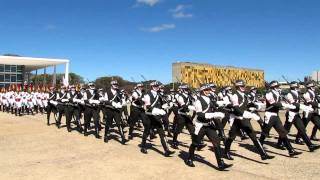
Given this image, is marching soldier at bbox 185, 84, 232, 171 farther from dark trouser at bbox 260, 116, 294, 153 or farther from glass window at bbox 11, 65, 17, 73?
glass window at bbox 11, 65, 17, 73

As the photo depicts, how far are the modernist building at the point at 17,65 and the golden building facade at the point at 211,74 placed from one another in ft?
48.5

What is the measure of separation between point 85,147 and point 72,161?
7.16 feet

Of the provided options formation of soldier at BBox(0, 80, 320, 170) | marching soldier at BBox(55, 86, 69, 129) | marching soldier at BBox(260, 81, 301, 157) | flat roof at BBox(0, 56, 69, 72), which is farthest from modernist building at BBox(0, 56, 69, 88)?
marching soldier at BBox(260, 81, 301, 157)

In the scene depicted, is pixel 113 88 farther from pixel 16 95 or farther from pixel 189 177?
pixel 16 95

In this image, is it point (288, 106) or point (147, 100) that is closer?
point (147, 100)

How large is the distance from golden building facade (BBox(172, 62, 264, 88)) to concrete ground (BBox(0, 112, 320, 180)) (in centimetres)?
3802

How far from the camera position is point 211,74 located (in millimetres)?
60000

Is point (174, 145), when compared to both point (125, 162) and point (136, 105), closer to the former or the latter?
point (136, 105)

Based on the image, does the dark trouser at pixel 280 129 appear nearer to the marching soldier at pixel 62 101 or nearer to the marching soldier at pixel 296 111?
the marching soldier at pixel 296 111

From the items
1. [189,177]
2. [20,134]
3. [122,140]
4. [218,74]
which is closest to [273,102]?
[189,177]

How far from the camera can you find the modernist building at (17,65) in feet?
137

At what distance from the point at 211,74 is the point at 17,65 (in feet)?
87.4

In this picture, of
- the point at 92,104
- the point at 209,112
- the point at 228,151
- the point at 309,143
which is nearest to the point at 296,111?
the point at 309,143

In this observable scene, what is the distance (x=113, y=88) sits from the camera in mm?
13250
